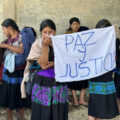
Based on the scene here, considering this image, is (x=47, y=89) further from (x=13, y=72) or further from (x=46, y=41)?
(x=13, y=72)

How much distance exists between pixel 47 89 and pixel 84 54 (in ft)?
2.04

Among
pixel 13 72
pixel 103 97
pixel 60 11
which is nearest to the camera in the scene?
pixel 103 97

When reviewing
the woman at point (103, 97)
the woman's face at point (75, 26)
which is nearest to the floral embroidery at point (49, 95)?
the woman at point (103, 97)

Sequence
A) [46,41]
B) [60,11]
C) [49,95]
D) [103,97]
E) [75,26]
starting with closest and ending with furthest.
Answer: [46,41]
[49,95]
[103,97]
[75,26]
[60,11]

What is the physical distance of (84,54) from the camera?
2.55m

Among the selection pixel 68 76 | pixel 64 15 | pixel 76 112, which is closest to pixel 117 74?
pixel 76 112

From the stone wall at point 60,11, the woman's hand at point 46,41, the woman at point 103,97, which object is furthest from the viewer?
the stone wall at point 60,11

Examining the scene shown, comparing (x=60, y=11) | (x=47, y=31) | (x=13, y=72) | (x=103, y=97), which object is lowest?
(x=103, y=97)

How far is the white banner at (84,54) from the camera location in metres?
2.47

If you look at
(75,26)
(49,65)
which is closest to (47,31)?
(49,65)

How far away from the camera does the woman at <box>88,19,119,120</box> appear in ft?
8.58

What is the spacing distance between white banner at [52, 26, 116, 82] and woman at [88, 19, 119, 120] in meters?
0.13

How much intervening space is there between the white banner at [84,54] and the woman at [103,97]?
0.13 m

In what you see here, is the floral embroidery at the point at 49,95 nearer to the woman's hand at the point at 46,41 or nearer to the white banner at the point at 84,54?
the white banner at the point at 84,54
